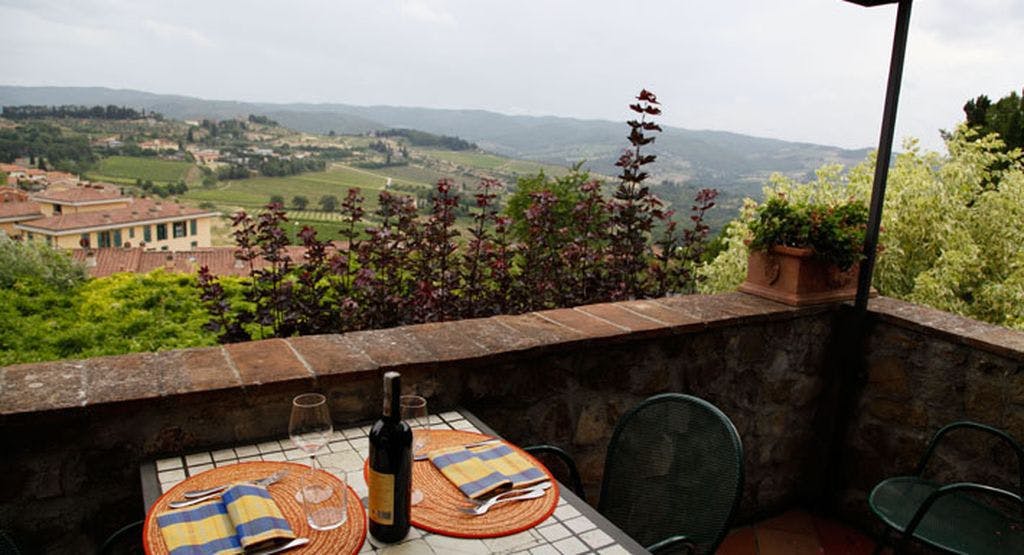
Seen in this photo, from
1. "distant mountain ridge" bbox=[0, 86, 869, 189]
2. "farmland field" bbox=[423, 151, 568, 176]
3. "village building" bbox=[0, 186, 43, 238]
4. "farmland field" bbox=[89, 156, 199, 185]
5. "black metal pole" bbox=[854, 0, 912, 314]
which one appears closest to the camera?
"black metal pole" bbox=[854, 0, 912, 314]

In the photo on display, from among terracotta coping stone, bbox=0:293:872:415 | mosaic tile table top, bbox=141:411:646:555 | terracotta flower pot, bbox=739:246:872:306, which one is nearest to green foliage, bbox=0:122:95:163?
terracotta coping stone, bbox=0:293:872:415

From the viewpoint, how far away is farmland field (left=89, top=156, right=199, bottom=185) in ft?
44.3

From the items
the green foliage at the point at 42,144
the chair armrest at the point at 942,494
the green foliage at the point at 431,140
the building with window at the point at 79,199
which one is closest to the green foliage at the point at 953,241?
the chair armrest at the point at 942,494

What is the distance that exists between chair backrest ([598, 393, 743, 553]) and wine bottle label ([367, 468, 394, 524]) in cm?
72

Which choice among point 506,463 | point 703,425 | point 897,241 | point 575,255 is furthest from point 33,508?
point 897,241

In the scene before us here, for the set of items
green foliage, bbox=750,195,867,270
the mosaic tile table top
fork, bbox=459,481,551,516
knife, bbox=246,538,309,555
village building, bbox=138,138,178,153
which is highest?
village building, bbox=138,138,178,153

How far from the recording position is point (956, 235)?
12.9ft

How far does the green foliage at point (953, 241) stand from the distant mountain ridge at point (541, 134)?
0.75 m

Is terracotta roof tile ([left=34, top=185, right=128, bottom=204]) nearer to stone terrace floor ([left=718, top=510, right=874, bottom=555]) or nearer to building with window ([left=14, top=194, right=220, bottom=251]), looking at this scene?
building with window ([left=14, top=194, right=220, bottom=251])

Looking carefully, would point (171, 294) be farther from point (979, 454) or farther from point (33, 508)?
point (979, 454)

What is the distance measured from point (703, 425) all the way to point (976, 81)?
9.31ft

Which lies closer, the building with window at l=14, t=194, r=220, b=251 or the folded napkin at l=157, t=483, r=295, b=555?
the folded napkin at l=157, t=483, r=295, b=555

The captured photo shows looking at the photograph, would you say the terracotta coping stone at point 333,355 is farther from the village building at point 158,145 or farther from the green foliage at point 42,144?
the village building at point 158,145

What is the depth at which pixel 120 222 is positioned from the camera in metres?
13.3
